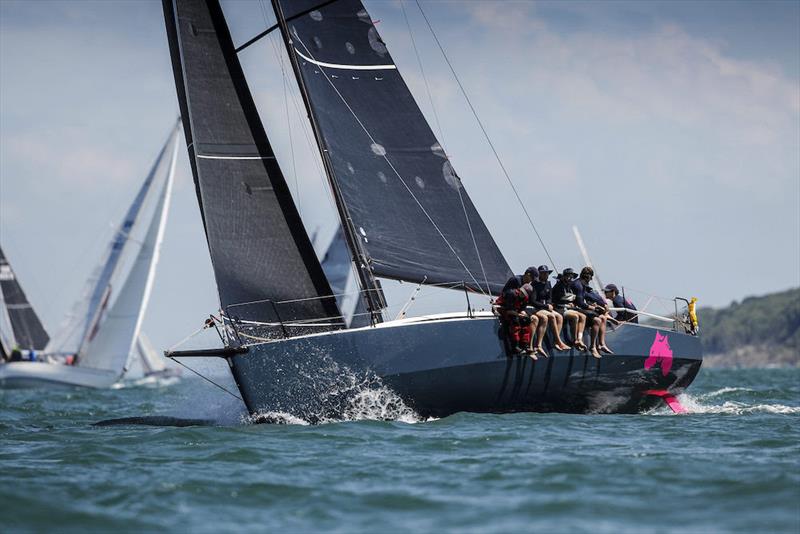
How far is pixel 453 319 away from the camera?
44.0 ft

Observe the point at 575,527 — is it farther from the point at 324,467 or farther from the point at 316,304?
the point at 316,304

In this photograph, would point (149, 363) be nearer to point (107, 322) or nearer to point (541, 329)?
point (107, 322)

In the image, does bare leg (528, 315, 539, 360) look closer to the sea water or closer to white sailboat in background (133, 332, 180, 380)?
the sea water

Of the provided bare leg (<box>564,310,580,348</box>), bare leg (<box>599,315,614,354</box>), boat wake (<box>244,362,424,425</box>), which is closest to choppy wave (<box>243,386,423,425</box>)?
boat wake (<box>244,362,424,425</box>)

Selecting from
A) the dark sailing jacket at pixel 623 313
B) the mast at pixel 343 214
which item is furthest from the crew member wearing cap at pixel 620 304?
the mast at pixel 343 214

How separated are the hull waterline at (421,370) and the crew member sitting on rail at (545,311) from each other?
17cm

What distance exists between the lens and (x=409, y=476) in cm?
935

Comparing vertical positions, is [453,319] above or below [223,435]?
above

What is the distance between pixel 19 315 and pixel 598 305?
3831 centimetres

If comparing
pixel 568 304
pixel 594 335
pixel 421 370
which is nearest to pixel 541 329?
pixel 568 304

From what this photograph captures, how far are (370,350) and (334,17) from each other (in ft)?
15.6

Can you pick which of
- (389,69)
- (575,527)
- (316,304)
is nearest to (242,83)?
(389,69)

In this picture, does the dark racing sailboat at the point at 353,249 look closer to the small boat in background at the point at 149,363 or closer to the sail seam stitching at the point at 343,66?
the sail seam stitching at the point at 343,66

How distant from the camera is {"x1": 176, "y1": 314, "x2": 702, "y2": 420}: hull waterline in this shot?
42.4 ft
